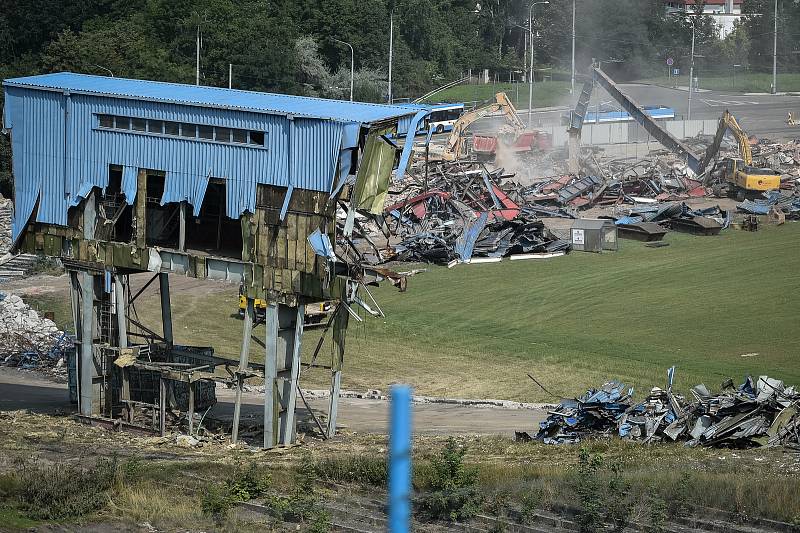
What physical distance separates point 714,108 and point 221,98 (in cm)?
8404

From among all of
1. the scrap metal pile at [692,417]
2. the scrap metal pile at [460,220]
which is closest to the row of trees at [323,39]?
the scrap metal pile at [460,220]

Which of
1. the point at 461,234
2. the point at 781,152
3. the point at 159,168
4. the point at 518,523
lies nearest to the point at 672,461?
the point at 518,523

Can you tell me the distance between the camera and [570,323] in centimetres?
4469

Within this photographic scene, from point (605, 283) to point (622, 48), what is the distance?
75.5 m

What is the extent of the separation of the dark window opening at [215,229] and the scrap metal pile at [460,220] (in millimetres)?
20466

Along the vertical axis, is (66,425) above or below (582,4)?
below

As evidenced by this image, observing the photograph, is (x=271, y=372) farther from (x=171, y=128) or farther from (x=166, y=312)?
(x=171, y=128)

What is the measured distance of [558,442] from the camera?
3022cm

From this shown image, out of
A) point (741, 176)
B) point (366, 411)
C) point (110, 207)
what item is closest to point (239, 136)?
point (110, 207)

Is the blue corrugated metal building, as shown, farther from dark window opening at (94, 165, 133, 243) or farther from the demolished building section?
dark window opening at (94, 165, 133, 243)

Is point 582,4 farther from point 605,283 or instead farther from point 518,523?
point 518,523

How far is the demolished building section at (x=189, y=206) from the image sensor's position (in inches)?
1180

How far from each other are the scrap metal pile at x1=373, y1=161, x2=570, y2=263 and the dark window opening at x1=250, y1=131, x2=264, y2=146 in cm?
2488

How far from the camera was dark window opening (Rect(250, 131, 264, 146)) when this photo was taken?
30406mm
